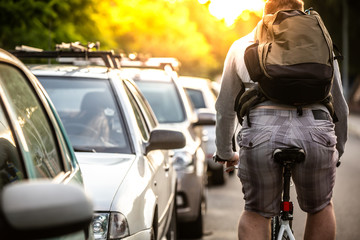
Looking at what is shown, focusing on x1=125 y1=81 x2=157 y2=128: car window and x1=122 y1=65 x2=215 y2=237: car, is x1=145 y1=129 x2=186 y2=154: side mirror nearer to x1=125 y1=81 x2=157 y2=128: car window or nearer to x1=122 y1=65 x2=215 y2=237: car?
x1=125 y1=81 x2=157 y2=128: car window

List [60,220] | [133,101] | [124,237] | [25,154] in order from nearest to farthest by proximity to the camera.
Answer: [60,220] < [25,154] < [124,237] < [133,101]

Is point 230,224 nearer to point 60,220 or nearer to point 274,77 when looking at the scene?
point 274,77

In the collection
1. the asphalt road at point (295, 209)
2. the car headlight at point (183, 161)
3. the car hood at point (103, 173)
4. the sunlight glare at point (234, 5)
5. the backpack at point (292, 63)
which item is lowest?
the asphalt road at point (295, 209)

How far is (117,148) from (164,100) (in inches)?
186

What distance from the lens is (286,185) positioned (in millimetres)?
4254

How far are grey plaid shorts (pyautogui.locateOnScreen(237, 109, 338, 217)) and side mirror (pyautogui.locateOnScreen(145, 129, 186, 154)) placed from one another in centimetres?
156

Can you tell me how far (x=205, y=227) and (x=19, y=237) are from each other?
7784mm

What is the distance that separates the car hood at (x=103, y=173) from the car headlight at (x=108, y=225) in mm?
43

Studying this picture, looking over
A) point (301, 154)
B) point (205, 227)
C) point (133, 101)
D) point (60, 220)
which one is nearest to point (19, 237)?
point (60, 220)

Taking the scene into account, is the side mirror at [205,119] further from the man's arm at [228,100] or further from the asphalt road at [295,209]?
the man's arm at [228,100]

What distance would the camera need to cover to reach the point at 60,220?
1835mm

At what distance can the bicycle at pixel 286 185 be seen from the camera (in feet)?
13.6

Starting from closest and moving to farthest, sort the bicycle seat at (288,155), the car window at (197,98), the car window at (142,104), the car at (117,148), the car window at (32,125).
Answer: the car window at (32,125) → the bicycle seat at (288,155) → the car at (117,148) → the car window at (142,104) → the car window at (197,98)

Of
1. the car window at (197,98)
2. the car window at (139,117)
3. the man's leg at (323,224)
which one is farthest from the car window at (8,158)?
the car window at (197,98)
